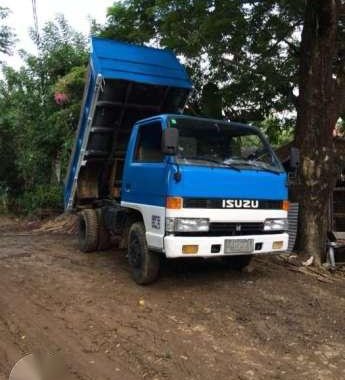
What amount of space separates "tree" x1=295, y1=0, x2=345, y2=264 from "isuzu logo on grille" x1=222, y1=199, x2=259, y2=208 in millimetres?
2133

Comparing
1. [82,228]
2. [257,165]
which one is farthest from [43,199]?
[257,165]

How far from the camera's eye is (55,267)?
317 inches

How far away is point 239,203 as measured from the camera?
6398mm

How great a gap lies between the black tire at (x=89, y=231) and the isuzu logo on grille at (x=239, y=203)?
11.1 ft

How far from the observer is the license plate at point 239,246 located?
6.29 m

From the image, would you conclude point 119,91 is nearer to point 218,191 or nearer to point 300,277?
point 218,191

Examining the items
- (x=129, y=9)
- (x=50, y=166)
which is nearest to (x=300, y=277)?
(x=129, y=9)

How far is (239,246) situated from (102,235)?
339 cm

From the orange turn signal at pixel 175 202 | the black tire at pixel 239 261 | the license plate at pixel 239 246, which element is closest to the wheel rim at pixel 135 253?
the orange turn signal at pixel 175 202

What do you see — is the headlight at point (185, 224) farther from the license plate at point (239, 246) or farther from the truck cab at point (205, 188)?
the license plate at point (239, 246)

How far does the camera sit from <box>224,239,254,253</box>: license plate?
247 inches

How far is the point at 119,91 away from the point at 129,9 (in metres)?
6.14

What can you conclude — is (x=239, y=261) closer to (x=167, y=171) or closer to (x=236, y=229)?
(x=236, y=229)

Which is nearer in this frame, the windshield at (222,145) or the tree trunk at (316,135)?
the windshield at (222,145)
